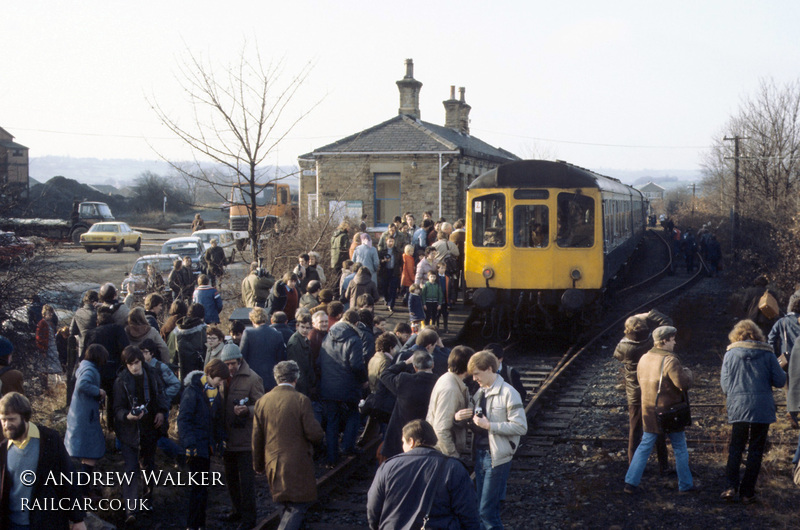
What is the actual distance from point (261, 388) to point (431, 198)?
18848 millimetres

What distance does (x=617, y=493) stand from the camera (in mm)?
7352

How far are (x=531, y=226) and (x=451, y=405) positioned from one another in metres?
8.73

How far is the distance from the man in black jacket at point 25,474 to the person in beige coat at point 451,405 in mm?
2469

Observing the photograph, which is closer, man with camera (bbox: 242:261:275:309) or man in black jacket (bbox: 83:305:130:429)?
man in black jacket (bbox: 83:305:130:429)

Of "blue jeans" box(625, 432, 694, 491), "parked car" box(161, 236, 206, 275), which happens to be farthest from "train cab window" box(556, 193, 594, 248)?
"parked car" box(161, 236, 206, 275)

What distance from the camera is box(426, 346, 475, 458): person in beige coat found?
582 cm

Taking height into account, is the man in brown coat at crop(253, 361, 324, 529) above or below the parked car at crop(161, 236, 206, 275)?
below

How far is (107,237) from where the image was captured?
115 feet

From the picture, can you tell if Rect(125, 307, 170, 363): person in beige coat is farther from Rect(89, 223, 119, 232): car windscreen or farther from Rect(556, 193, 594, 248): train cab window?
Rect(89, 223, 119, 232): car windscreen

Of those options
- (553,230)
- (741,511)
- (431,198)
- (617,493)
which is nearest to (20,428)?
(617,493)

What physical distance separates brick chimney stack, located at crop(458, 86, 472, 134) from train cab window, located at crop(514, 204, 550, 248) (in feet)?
66.5

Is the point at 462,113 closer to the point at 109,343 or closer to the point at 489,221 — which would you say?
the point at 489,221

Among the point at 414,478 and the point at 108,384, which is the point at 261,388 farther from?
the point at 414,478

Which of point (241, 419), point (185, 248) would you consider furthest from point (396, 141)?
point (241, 419)
